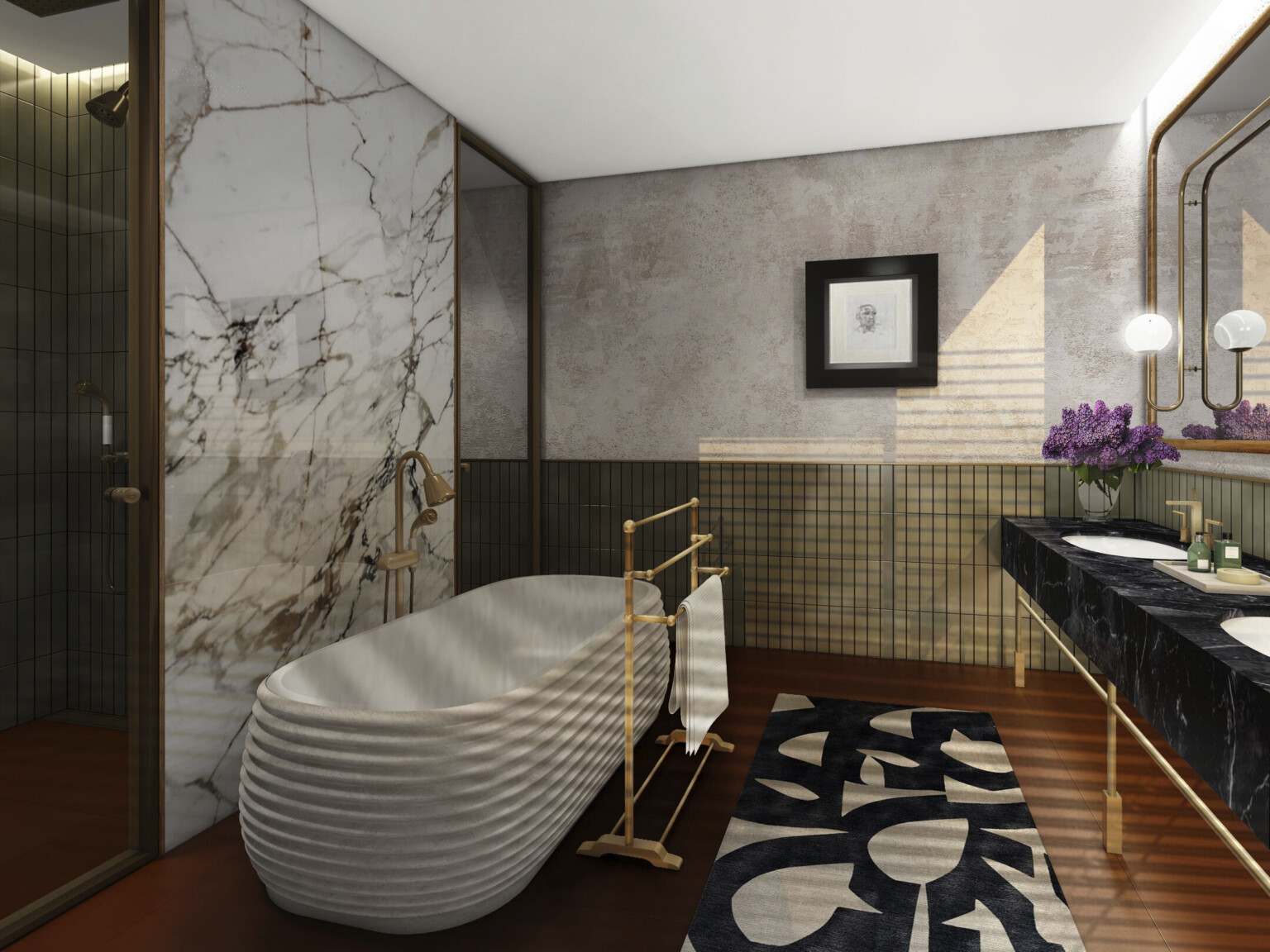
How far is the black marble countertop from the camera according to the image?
1.11 meters

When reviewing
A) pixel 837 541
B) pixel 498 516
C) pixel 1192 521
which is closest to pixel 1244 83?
pixel 1192 521

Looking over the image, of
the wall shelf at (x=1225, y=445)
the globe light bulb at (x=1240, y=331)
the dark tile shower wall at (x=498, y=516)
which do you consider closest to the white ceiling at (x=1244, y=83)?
the globe light bulb at (x=1240, y=331)

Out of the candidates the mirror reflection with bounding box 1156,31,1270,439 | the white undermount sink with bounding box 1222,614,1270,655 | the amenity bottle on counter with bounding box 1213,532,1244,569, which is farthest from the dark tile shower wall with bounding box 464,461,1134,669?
the white undermount sink with bounding box 1222,614,1270,655

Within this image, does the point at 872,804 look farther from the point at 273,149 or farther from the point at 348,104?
the point at 348,104

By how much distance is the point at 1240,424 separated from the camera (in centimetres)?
244

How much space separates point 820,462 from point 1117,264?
1604mm

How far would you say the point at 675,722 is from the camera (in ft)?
9.76

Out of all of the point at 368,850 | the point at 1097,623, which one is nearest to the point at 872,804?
the point at 1097,623

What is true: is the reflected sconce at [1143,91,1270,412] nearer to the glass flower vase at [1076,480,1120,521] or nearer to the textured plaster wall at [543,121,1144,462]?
the textured plaster wall at [543,121,1144,462]

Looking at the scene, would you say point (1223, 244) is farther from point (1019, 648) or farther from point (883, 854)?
point (883, 854)

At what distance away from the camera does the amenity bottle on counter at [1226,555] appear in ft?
6.12

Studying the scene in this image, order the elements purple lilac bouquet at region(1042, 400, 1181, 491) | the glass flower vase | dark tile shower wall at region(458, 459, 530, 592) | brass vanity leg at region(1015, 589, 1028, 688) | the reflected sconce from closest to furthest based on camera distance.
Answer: the reflected sconce → purple lilac bouquet at region(1042, 400, 1181, 491) → the glass flower vase → brass vanity leg at region(1015, 589, 1028, 688) → dark tile shower wall at region(458, 459, 530, 592)

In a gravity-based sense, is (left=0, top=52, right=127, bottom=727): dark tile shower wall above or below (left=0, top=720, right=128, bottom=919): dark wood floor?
above

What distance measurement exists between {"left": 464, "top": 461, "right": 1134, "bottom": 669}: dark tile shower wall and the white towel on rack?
64.9 inches
